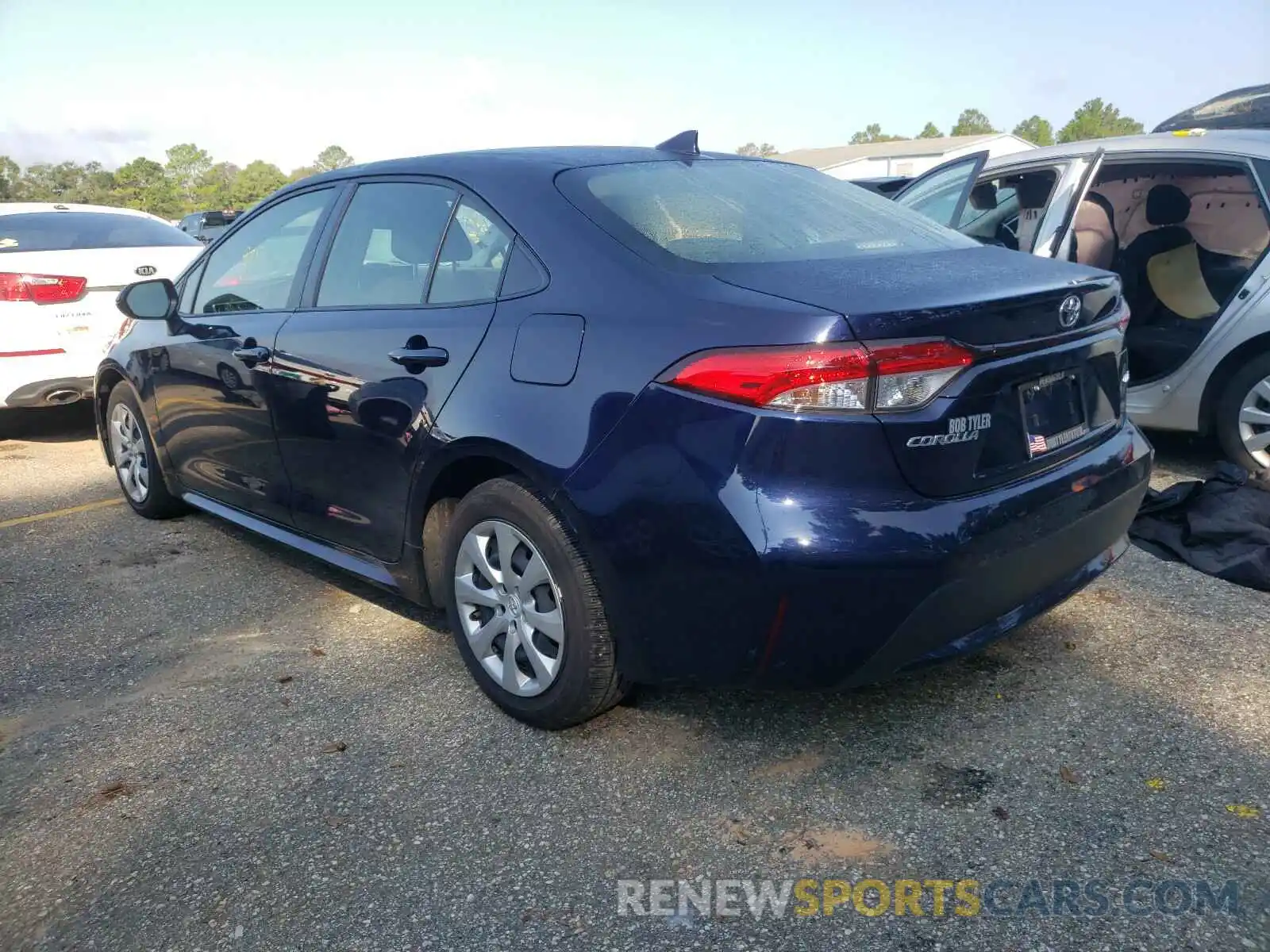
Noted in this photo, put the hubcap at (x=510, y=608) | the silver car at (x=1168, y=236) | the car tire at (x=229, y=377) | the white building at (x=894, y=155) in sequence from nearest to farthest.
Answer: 1. the hubcap at (x=510, y=608)
2. the car tire at (x=229, y=377)
3. the silver car at (x=1168, y=236)
4. the white building at (x=894, y=155)

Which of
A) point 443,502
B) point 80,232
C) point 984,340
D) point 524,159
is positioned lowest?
point 443,502

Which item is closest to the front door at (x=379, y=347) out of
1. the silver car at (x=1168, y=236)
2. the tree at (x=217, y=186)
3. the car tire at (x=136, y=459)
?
the car tire at (x=136, y=459)

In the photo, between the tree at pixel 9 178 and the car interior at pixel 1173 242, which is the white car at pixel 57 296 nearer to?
the car interior at pixel 1173 242

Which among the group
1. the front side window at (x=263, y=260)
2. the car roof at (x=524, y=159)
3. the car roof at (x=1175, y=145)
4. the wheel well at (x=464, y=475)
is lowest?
the wheel well at (x=464, y=475)

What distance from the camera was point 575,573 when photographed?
8.55 ft

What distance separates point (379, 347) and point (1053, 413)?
1.97m

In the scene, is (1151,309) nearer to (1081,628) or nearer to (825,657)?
(1081,628)

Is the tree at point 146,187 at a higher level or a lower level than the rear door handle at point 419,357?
higher

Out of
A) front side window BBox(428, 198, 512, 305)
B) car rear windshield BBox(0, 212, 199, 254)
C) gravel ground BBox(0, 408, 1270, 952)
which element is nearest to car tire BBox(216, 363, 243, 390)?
gravel ground BBox(0, 408, 1270, 952)

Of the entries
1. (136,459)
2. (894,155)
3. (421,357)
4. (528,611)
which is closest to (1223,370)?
(528,611)

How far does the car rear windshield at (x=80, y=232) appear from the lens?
672 cm

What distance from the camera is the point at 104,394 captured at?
530cm

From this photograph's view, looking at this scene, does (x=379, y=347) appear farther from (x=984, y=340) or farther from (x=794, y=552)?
(x=984, y=340)

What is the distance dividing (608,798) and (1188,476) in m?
3.81
